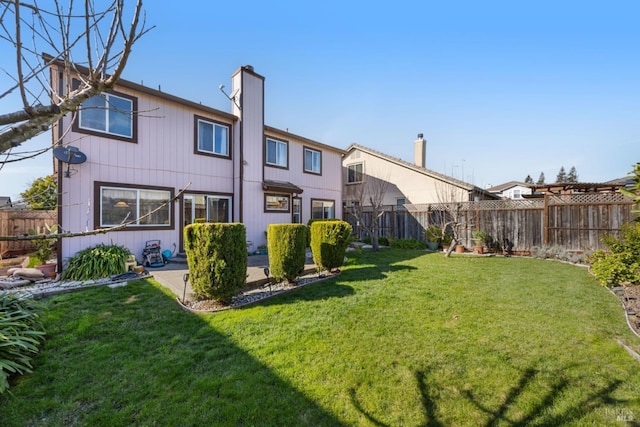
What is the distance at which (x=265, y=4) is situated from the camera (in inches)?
177

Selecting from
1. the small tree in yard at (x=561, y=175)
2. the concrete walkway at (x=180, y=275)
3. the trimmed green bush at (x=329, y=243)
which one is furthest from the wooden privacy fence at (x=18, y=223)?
the small tree in yard at (x=561, y=175)

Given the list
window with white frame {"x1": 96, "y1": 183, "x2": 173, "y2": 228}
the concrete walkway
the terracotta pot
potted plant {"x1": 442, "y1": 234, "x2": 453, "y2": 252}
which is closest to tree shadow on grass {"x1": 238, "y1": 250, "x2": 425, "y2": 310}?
the concrete walkway

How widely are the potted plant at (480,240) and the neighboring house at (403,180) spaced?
8.38ft

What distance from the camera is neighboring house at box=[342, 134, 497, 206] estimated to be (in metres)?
14.6

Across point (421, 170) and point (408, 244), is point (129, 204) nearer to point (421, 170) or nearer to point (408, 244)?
point (408, 244)

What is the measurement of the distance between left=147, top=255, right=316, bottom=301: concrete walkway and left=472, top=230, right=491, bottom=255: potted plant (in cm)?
747

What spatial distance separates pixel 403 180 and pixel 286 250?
1263 cm

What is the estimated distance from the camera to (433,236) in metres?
12.9

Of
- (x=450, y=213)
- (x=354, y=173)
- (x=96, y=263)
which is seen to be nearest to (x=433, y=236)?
(x=450, y=213)

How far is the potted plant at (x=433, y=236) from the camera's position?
41.9 ft

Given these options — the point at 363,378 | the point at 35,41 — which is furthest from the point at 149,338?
the point at 35,41

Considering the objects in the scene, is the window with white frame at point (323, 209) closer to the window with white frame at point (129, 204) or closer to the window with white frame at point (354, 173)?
the window with white frame at point (354, 173)

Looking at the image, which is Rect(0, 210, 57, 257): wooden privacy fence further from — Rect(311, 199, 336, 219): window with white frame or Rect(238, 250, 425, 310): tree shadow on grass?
Rect(311, 199, 336, 219): window with white frame

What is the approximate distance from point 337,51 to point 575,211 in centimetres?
1040
